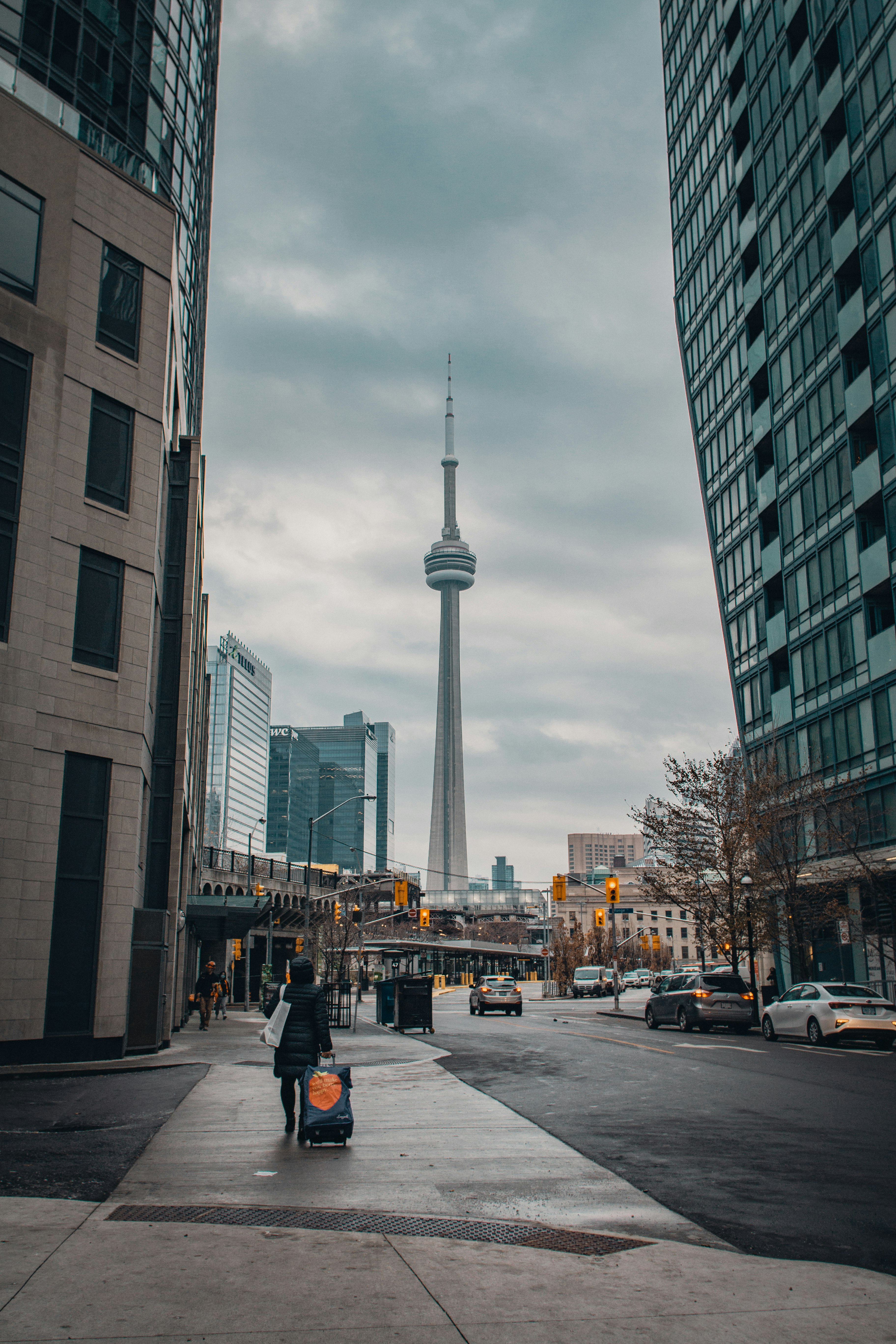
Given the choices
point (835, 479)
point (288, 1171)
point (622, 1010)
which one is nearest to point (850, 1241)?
point (288, 1171)

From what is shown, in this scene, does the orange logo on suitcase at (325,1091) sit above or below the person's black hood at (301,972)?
below

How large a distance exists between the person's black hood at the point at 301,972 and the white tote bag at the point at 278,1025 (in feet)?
0.58

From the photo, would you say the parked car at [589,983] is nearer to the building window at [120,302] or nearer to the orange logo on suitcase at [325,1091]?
the building window at [120,302]

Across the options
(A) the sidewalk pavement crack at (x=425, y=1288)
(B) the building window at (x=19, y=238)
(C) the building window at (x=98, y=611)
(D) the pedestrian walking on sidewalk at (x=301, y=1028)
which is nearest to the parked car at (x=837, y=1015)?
(D) the pedestrian walking on sidewalk at (x=301, y=1028)

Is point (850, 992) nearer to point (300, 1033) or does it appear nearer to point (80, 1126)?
point (300, 1033)

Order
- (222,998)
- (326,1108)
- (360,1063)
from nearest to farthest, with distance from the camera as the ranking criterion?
(326,1108) → (360,1063) → (222,998)

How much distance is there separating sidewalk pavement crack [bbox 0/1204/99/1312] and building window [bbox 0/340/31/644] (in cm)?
1473

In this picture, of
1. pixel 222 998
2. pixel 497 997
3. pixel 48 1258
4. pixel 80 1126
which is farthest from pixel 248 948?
pixel 48 1258

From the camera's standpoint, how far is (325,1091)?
10.2 m

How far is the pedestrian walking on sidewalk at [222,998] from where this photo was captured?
38.9 metres

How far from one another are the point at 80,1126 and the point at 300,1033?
3226mm

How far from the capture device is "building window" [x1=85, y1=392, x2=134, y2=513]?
22578mm

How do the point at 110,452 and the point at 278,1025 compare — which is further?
the point at 110,452

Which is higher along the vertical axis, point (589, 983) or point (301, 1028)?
point (301, 1028)
